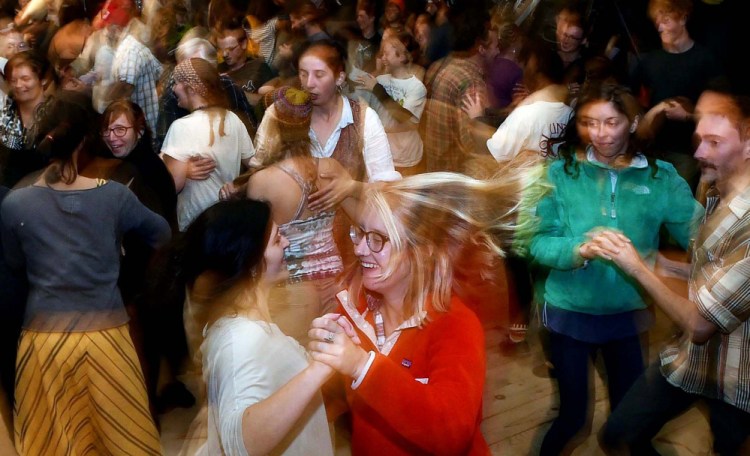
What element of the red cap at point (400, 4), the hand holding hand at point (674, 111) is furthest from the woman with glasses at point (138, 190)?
the red cap at point (400, 4)

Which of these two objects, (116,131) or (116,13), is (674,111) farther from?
(116,13)

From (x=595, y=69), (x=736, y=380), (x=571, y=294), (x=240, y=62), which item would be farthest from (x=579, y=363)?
(x=240, y=62)

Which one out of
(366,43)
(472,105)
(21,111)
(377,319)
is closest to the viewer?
(377,319)

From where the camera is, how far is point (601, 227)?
3.01 metres

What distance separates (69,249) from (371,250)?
1353 mm

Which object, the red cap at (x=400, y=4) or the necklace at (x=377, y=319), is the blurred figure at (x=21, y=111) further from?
the red cap at (x=400, y=4)

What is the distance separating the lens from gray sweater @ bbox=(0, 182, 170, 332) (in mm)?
2910

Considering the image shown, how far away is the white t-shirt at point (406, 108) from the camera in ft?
17.8

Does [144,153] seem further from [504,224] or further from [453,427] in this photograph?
[453,427]

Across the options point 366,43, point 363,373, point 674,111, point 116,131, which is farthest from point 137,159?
point 366,43

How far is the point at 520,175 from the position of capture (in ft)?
11.1

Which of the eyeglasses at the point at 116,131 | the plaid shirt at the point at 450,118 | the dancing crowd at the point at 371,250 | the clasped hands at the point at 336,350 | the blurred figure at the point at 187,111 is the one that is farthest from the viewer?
the plaid shirt at the point at 450,118

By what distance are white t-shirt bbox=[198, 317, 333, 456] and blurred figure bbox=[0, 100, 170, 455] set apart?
1.03 meters

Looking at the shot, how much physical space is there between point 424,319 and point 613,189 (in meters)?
1.27
